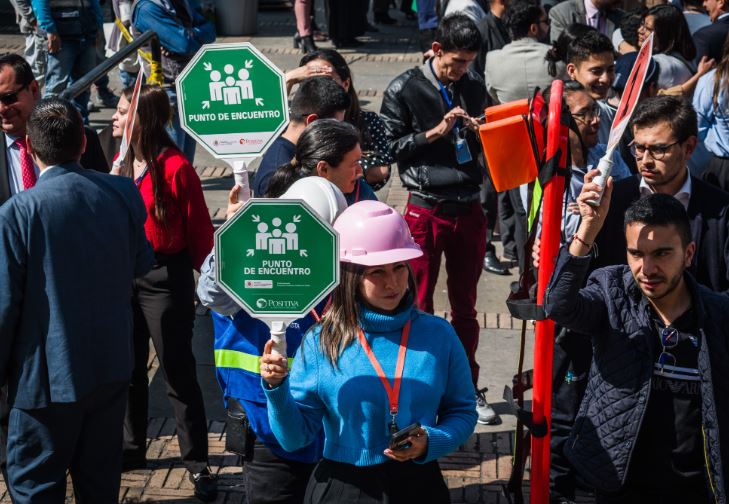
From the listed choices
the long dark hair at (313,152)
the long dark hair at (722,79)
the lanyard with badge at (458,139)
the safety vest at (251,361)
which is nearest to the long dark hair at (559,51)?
the long dark hair at (722,79)

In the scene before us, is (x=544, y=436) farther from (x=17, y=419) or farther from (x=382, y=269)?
(x=17, y=419)

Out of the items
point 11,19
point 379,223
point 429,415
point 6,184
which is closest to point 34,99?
point 6,184

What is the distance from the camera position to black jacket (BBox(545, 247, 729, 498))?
365 centimetres

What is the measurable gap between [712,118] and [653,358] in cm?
311

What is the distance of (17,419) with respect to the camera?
411cm

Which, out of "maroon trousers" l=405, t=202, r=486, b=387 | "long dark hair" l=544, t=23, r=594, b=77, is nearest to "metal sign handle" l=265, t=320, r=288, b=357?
"maroon trousers" l=405, t=202, r=486, b=387

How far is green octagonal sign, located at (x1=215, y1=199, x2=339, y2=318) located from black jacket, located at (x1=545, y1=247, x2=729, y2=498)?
3.21 feet

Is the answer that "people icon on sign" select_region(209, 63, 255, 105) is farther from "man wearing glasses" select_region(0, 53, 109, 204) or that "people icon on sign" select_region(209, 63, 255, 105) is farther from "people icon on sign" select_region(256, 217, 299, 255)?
"man wearing glasses" select_region(0, 53, 109, 204)

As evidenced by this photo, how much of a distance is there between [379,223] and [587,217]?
0.79 metres

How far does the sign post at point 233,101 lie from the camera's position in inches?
165

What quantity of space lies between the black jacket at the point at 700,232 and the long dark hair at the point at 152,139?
6.95 feet

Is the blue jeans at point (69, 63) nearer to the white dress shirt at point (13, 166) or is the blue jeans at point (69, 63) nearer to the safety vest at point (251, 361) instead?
the white dress shirt at point (13, 166)

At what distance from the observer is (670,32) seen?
7574mm

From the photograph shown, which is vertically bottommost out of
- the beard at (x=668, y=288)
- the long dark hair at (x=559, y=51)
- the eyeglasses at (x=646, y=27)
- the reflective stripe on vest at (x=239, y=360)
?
the reflective stripe on vest at (x=239, y=360)
